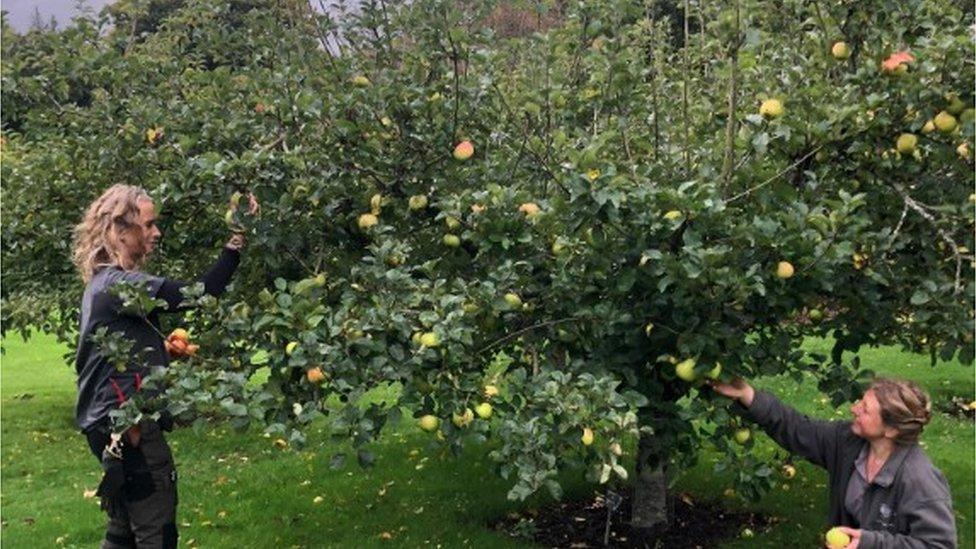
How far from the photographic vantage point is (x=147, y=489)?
12.3ft

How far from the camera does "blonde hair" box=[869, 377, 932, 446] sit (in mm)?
3033

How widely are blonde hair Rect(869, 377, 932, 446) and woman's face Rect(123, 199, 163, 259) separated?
266cm

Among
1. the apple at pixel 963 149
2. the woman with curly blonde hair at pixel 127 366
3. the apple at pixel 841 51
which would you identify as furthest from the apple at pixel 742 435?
the woman with curly blonde hair at pixel 127 366

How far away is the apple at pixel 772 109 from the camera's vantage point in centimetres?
347

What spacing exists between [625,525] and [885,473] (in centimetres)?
278

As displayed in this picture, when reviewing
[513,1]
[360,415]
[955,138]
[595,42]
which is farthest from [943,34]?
[360,415]

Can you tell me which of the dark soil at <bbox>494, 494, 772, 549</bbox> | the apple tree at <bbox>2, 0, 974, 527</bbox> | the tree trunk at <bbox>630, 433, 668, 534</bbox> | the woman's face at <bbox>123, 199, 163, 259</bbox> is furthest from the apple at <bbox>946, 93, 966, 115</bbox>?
the woman's face at <bbox>123, 199, 163, 259</bbox>

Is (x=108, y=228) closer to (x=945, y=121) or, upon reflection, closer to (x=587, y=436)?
(x=587, y=436)

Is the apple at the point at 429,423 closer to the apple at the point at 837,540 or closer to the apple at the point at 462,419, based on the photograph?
the apple at the point at 462,419

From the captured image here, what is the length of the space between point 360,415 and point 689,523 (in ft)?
10.6

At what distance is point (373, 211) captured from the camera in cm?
406

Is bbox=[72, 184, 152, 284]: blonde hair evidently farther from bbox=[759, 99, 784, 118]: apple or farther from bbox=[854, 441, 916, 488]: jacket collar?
bbox=[854, 441, 916, 488]: jacket collar

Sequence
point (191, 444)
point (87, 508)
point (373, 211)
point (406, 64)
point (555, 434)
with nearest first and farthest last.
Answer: point (555, 434)
point (373, 211)
point (406, 64)
point (87, 508)
point (191, 444)

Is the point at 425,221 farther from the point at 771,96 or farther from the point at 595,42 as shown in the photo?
the point at 771,96
